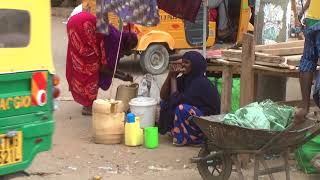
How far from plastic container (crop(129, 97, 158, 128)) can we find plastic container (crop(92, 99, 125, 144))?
0.20m

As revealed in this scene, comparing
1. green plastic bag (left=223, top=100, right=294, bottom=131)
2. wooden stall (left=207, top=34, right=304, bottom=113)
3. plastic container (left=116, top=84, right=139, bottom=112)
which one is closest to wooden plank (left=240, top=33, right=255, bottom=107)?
wooden stall (left=207, top=34, right=304, bottom=113)

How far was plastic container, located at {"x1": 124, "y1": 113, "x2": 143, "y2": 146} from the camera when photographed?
6609 mm

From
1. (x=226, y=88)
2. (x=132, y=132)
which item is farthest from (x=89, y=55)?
(x=226, y=88)

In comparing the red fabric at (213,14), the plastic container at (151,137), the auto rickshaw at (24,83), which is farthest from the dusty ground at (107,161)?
the red fabric at (213,14)

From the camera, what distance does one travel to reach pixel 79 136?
7.20m

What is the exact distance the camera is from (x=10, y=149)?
400cm

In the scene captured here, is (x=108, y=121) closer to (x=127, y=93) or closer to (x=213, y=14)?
(x=127, y=93)

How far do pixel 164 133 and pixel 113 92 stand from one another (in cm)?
274

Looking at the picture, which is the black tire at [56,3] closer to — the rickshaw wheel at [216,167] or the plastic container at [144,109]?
the plastic container at [144,109]

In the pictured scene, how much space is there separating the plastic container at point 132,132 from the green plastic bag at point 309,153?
1.85 meters

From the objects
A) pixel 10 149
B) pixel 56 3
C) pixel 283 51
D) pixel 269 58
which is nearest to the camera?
pixel 10 149

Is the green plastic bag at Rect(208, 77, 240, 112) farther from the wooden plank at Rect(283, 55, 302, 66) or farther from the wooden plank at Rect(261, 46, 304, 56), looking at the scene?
the wooden plank at Rect(283, 55, 302, 66)

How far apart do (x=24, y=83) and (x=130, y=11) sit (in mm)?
3164

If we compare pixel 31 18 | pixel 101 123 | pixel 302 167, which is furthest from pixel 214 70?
pixel 31 18
